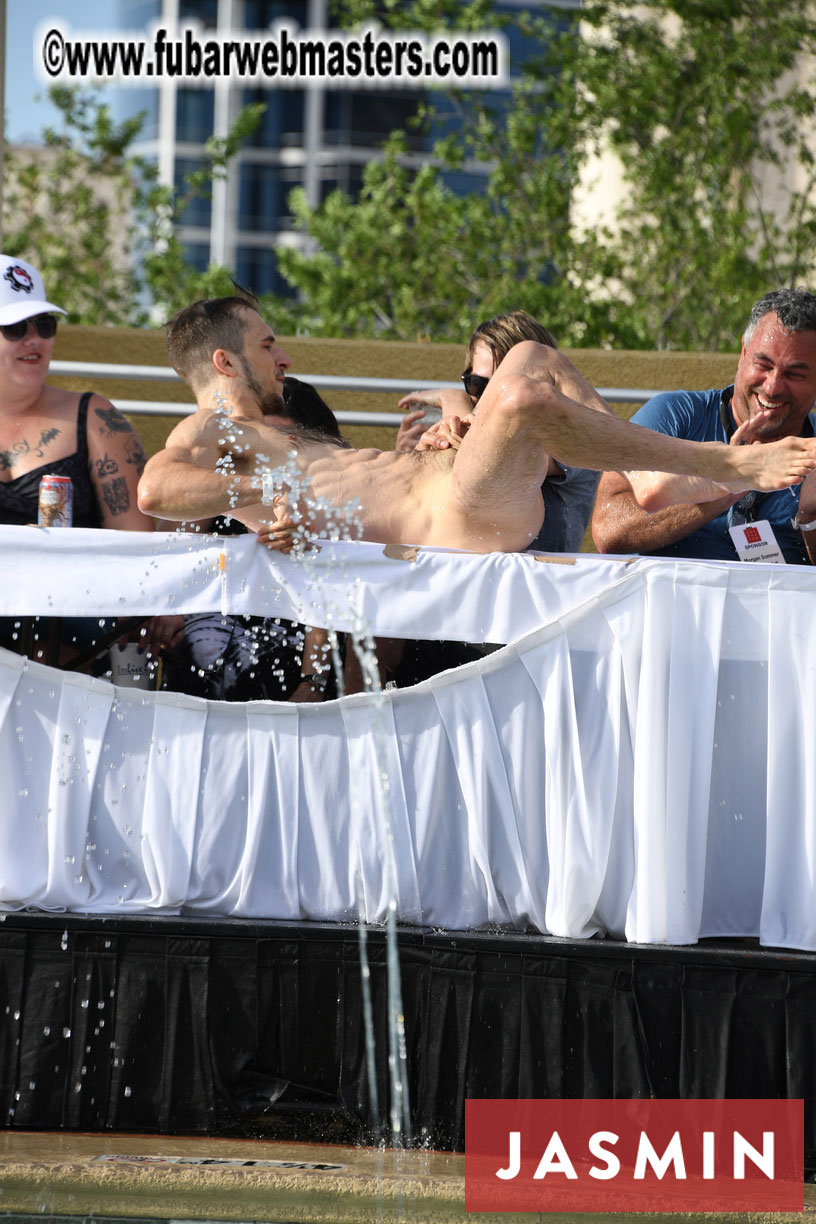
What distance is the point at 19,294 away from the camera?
11.5 ft

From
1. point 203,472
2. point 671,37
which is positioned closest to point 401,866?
point 203,472

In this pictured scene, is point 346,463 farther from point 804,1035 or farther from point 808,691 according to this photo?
point 804,1035

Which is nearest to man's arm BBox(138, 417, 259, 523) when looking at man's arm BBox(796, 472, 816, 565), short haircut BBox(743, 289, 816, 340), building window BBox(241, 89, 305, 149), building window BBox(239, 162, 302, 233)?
man's arm BBox(796, 472, 816, 565)

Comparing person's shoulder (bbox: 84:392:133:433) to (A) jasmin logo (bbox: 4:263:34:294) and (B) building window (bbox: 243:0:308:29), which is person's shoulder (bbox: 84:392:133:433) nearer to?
(A) jasmin logo (bbox: 4:263:34:294)

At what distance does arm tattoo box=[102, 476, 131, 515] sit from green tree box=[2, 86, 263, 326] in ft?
18.4

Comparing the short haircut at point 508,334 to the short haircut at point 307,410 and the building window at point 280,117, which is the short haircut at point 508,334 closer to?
the short haircut at point 307,410

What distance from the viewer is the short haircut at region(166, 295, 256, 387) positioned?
11.6ft

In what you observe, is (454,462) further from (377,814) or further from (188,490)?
(377,814)

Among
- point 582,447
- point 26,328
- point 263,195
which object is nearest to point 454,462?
point 582,447

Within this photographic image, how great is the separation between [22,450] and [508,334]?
1329 millimetres

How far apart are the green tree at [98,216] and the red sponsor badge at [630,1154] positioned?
7.07 m

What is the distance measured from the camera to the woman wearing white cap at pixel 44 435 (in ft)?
11.2

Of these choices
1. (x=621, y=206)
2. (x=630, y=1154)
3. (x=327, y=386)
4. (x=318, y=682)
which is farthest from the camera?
(x=621, y=206)

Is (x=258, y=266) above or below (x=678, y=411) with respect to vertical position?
above
